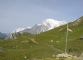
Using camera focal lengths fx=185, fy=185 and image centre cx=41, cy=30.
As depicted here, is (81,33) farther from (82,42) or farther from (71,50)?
(71,50)

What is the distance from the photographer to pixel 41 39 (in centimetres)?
11231

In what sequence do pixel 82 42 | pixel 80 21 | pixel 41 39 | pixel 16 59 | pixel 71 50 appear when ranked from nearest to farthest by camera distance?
pixel 16 59 → pixel 71 50 → pixel 82 42 → pixel 41 39 → pixel 80 21

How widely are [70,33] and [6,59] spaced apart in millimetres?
66748

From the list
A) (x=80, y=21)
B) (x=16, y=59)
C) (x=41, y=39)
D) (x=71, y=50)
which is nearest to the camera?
(x=16, y=59)

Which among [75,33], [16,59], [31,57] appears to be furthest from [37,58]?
[75,33]

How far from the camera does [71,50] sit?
72812 millimetres

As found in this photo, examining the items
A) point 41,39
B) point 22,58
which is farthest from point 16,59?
point 41,39

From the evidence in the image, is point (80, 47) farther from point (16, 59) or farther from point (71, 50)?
point (16, 59)

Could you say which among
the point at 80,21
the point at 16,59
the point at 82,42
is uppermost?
the point at 80,21

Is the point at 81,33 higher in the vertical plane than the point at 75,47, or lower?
higher

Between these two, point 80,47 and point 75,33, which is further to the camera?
point 75,33

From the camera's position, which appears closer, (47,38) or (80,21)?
(47,38)

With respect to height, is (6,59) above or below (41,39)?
below

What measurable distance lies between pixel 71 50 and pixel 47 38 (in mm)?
41104
